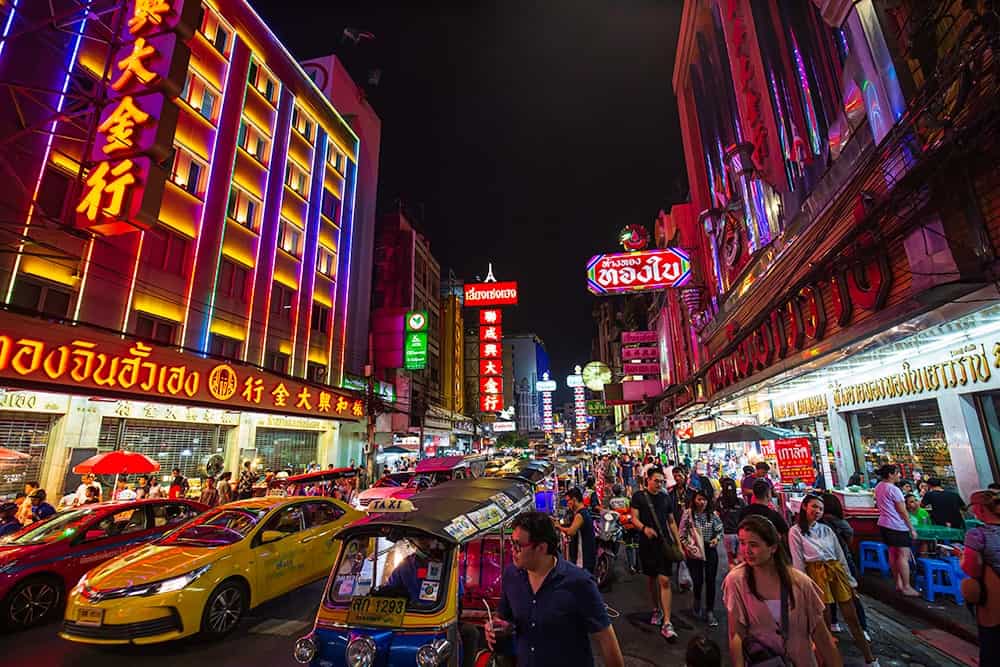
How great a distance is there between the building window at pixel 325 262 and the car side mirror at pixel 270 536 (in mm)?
21920

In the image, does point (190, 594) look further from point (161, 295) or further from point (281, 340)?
point (281, 340)

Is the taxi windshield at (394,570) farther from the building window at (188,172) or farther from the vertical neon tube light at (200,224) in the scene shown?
the building window at (188,172)

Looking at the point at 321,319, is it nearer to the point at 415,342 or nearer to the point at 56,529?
the point at 415,342

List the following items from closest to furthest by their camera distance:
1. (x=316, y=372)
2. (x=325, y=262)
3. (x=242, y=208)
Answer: (x=242, y=208) < (x=316, y=372) < (x=325, y=262)

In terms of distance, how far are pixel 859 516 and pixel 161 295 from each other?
22.2 meters

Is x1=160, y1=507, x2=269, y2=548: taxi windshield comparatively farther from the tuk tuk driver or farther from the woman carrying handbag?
the woman carrying handbag

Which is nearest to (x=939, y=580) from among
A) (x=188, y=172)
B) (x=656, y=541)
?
(x=656, y=541)

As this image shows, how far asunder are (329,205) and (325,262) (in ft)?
13.1

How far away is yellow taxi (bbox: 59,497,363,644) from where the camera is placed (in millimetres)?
5555

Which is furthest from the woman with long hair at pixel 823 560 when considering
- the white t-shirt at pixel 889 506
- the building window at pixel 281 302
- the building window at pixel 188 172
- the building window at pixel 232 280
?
the building window at pixel 281 302

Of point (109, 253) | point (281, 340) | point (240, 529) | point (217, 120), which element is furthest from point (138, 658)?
point (217, 120)

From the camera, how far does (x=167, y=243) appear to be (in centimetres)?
1766

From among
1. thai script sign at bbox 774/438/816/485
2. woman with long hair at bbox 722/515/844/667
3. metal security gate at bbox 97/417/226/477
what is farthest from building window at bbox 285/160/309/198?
woman with long hair at bbox 722/515/844/667

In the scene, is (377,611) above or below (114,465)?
below
